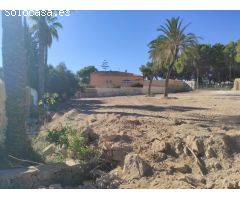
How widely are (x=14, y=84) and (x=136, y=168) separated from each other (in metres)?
3.41

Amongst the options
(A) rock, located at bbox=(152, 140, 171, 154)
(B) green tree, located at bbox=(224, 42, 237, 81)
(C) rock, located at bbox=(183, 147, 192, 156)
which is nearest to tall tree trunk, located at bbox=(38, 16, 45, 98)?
(A) rock, located at bbox=(152, 140, 171, 154)

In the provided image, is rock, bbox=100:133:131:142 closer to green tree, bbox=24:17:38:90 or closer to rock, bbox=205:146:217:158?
rock, bbox=205:146:217:158

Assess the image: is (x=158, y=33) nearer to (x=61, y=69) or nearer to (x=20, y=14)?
(x=61, y=69)

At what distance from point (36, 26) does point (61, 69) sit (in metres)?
7.19

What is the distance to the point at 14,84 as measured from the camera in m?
8.93

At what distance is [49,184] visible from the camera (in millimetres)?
7426

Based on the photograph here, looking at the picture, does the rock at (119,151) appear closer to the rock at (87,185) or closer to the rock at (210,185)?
the rock at (87,185)

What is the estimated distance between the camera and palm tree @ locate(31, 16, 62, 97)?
2472 cm

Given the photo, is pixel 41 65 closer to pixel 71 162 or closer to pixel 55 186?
pixel 71 162

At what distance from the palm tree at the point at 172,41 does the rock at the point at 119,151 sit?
904 inches

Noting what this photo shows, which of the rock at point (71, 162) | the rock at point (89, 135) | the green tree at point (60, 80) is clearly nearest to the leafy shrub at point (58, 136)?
the rock at point (89, 135)

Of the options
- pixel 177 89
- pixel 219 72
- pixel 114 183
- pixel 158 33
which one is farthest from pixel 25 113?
pixel 219 72

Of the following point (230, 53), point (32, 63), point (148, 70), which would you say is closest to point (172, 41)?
point (148, 70)

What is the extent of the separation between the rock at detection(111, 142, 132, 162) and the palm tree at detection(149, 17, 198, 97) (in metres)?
23.0
